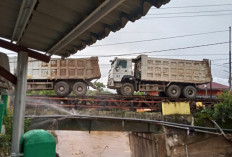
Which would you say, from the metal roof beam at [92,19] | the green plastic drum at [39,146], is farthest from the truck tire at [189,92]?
the green plastic drum at [39,146]

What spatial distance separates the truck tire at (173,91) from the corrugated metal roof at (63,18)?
12.4 meters

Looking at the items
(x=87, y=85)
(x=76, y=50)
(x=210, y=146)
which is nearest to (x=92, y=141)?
(x=87, y=85)

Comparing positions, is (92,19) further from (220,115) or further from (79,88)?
(79,88)

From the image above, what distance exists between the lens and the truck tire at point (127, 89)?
48.5 ft

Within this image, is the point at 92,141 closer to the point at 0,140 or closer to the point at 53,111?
the point at 53,111

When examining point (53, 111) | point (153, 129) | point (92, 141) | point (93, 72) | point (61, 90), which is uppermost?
point (93, 72)

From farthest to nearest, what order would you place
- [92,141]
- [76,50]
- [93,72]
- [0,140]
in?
[92,141], [93,72], [0,140], [76,50]

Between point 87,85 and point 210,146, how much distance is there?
8.03 metres

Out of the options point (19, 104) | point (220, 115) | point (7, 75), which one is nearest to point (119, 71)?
point (220, 115)

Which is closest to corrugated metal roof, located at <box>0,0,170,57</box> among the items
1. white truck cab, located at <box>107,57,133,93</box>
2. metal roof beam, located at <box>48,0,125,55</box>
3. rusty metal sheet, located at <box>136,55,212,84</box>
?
metal roof beam, located at <box>48,0,125,55</box>

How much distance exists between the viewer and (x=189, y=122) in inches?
463

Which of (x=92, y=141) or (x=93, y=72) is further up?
(x=93, y=72)

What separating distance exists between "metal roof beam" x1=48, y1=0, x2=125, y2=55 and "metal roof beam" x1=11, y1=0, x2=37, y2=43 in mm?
583

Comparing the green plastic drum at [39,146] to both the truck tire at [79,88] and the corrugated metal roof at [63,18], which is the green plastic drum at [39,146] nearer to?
the corrugated metal roof at [63,18]
